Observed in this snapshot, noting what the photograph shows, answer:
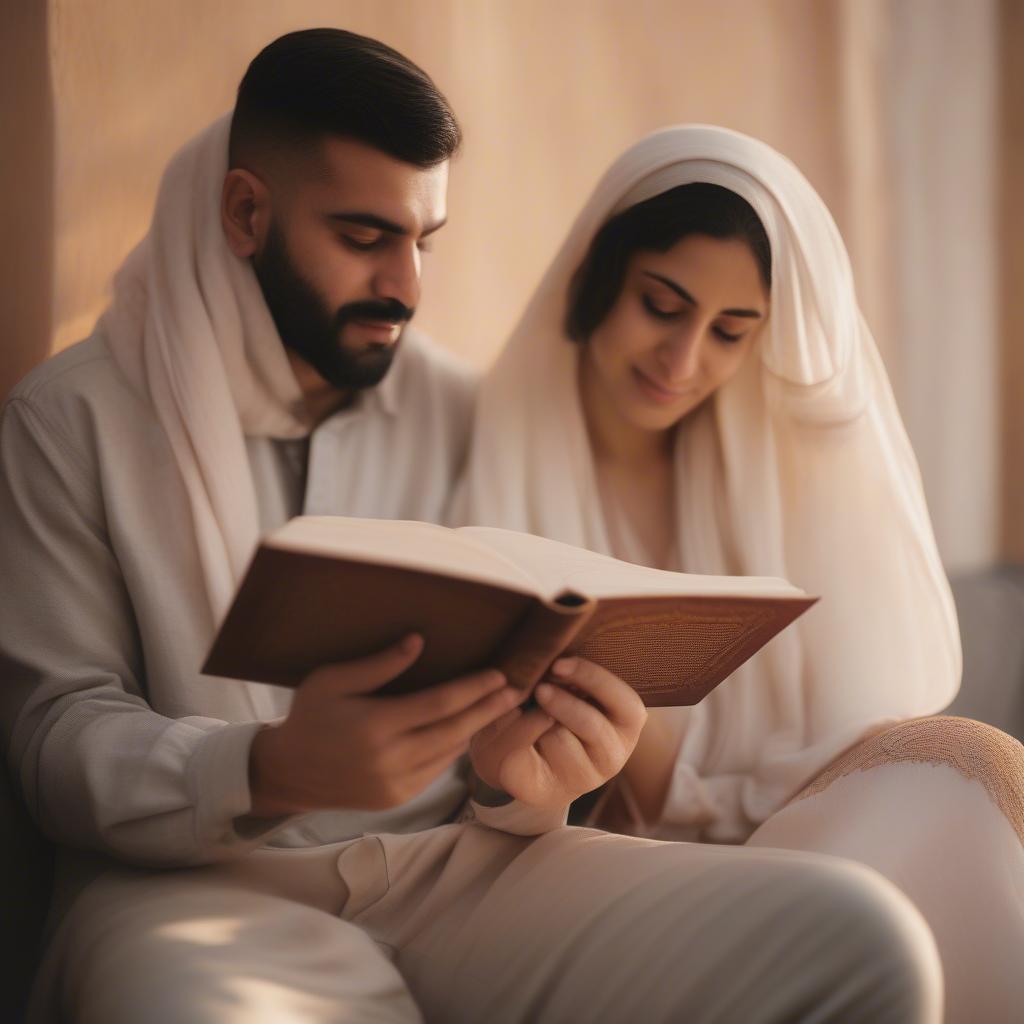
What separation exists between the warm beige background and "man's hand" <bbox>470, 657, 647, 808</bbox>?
38.9 inches

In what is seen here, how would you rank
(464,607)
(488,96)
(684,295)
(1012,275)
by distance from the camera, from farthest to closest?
(1012,275), (488,96), (684,295), (464,607)

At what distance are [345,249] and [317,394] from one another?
0.84 feet

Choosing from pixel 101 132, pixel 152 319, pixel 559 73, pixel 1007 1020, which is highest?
pixel 559 73

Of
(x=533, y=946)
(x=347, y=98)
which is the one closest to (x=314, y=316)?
(x=347, y=98)

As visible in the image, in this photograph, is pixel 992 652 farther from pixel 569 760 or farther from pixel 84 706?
pixel 84 706

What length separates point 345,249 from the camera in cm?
155

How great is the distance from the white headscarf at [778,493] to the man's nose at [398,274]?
0.31 meters

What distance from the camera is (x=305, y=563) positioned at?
2.97 feet

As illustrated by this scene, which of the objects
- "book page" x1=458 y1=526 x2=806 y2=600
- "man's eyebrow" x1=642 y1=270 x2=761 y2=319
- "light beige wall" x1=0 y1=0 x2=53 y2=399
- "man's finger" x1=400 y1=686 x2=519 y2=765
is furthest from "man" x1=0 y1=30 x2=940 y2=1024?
"man's eyebrow" x1=642 y1=270 x2=761 y2=319

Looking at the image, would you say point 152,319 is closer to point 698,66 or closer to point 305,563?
point 305,563

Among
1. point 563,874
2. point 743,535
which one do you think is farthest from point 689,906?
point 743,535

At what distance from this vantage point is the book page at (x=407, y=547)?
0.90m

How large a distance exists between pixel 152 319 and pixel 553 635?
850mm

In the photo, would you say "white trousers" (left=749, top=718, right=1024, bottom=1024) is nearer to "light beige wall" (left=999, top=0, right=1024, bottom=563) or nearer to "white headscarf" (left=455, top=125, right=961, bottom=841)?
"white headscarf" (left=455, top=125, right=961, bottom=841)
